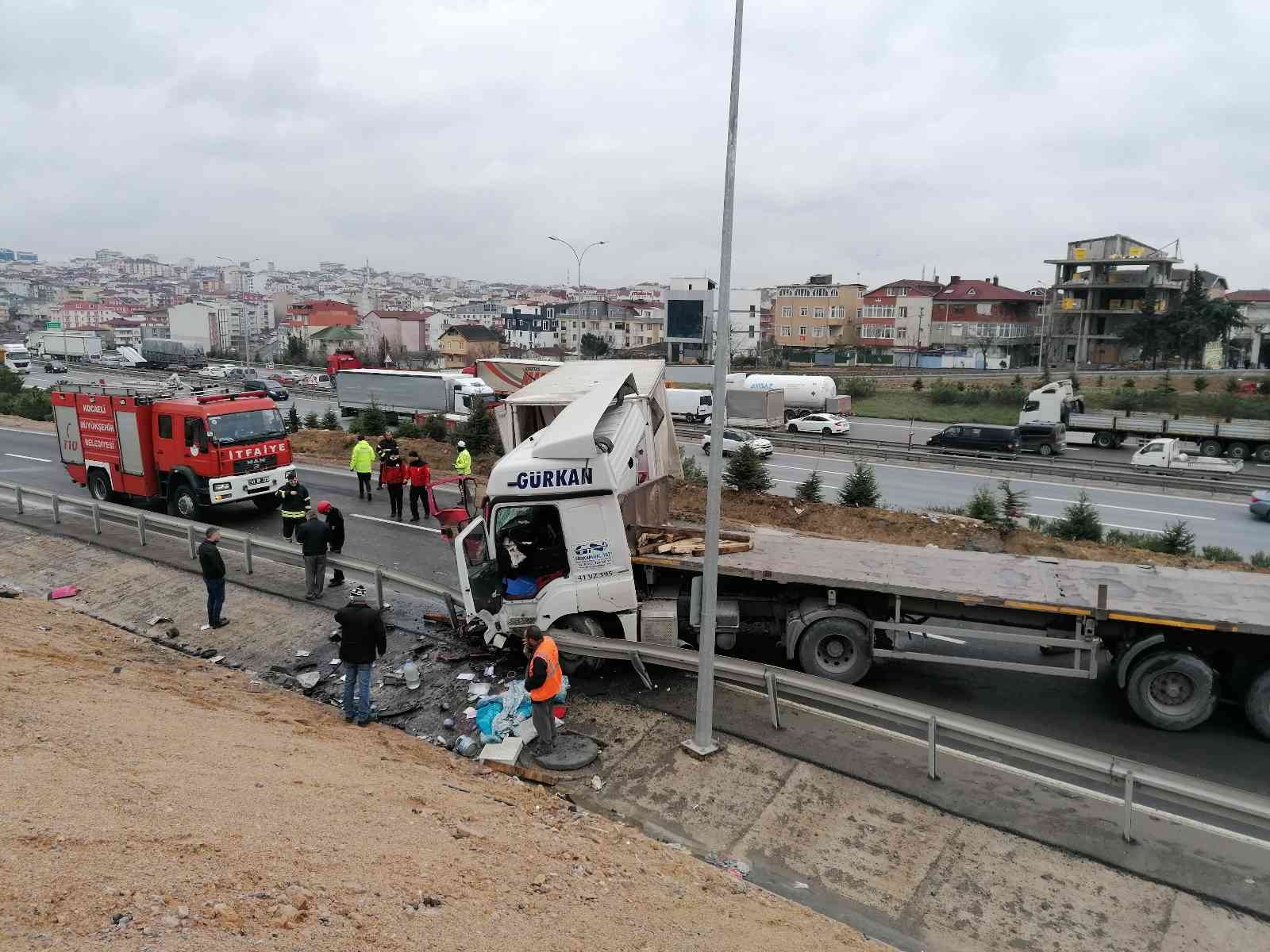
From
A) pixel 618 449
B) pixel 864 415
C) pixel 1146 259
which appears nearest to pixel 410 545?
pixel 618 449

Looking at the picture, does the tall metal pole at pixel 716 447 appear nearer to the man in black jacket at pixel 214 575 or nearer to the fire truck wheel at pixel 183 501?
the man in black jacket at pixel 214 575

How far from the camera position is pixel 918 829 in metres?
7.25

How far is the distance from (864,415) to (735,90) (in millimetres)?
44639

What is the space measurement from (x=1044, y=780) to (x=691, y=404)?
37950mm

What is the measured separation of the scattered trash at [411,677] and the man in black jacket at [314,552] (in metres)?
3.02

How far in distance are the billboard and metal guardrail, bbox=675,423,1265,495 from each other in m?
36.7

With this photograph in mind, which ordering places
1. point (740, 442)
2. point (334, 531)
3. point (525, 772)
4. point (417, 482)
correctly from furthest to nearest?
1. point (740, 442)
2. point (417, 482)
3. point (334, 531)
4. point (525, 772)

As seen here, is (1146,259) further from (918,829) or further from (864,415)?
(918,829)

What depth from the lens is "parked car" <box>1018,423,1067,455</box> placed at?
36906 millimetres

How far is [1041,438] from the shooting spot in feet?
122

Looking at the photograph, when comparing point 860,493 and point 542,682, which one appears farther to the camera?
point 860,493

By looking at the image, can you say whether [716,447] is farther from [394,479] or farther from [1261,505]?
[1261,505]

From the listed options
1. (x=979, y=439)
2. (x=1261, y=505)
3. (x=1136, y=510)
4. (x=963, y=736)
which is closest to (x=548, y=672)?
(x=963, y=736)

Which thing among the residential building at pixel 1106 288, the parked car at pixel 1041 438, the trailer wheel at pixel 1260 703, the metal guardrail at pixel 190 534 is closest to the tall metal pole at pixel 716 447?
the metal guardrail at pixel 190 534
